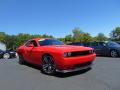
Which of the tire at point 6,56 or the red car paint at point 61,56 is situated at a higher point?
the red car paint at point 61,56

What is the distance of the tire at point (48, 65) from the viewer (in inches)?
286

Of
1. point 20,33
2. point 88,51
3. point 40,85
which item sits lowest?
point 40,85

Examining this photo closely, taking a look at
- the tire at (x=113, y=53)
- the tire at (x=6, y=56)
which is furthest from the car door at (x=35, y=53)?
the tire at (x=6, y=56)

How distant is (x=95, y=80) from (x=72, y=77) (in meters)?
0.88

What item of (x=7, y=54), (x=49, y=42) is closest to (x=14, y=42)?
(x=7, y=54)

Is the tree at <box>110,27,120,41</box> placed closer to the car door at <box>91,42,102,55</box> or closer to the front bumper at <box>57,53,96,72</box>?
the car door at <box>91,42,102,55</box>

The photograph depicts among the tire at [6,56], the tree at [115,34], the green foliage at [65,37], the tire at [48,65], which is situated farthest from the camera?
the tree at [115,34]

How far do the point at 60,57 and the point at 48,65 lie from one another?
906mm

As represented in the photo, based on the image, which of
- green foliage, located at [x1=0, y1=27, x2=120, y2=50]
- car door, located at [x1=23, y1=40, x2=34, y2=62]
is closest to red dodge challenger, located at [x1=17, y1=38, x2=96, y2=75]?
car door, located at [x1=23, y1=40, x2=34, y2=62]

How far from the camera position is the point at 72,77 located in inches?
266

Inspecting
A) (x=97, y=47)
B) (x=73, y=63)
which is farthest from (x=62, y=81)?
(x=97, y=47)

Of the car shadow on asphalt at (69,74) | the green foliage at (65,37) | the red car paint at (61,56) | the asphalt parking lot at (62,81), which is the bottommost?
the asphalt parking lot at (62,81)

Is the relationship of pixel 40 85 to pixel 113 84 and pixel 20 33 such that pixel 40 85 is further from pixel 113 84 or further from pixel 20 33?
pixel 20 33

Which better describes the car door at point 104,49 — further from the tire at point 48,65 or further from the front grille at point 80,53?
the tire at point 48,65
